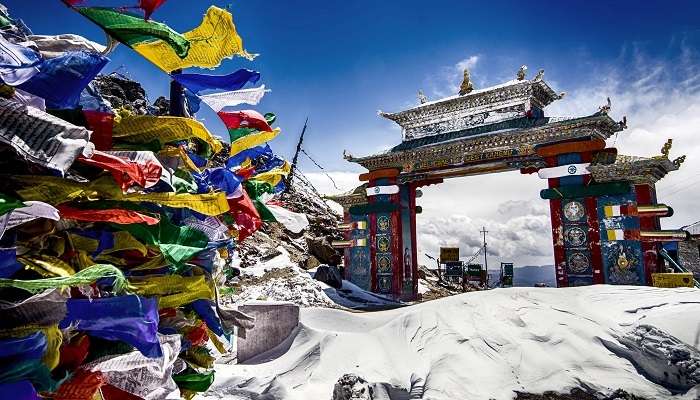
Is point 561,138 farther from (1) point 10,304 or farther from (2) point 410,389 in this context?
(1) point 10,304

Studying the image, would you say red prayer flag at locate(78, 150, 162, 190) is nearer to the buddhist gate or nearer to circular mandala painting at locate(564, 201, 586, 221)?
the buddhist gate

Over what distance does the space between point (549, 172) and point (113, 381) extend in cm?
1293

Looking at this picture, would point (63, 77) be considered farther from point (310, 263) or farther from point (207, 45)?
point (310, 263)

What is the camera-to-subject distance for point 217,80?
2.69 m

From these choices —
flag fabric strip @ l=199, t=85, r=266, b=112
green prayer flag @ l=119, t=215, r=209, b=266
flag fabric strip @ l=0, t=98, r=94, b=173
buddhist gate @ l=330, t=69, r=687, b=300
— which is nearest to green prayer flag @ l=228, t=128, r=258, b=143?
flag fabric strip @ l=199, t=85, r=266, b=112

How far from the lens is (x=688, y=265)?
24.0 meters

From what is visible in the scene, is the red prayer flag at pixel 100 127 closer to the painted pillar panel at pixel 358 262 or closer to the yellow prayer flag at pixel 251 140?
the yellow prayer flag at pixel 251 140

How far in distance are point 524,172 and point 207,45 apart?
12779 millimetres

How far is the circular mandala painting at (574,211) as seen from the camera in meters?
12.0

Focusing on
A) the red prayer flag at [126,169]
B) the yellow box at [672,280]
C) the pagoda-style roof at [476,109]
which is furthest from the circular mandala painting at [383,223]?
the red prayer flag at [126,169]

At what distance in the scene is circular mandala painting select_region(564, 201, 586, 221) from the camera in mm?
12023

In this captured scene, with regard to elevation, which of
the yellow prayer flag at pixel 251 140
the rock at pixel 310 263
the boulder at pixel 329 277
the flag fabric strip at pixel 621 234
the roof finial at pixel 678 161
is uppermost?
the roof finial at pixel 678 161

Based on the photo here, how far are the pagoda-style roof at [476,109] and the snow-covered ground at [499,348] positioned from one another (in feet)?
26.4

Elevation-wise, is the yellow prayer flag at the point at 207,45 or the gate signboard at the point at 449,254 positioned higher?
the yellow prayer flag at the point at 207,45
